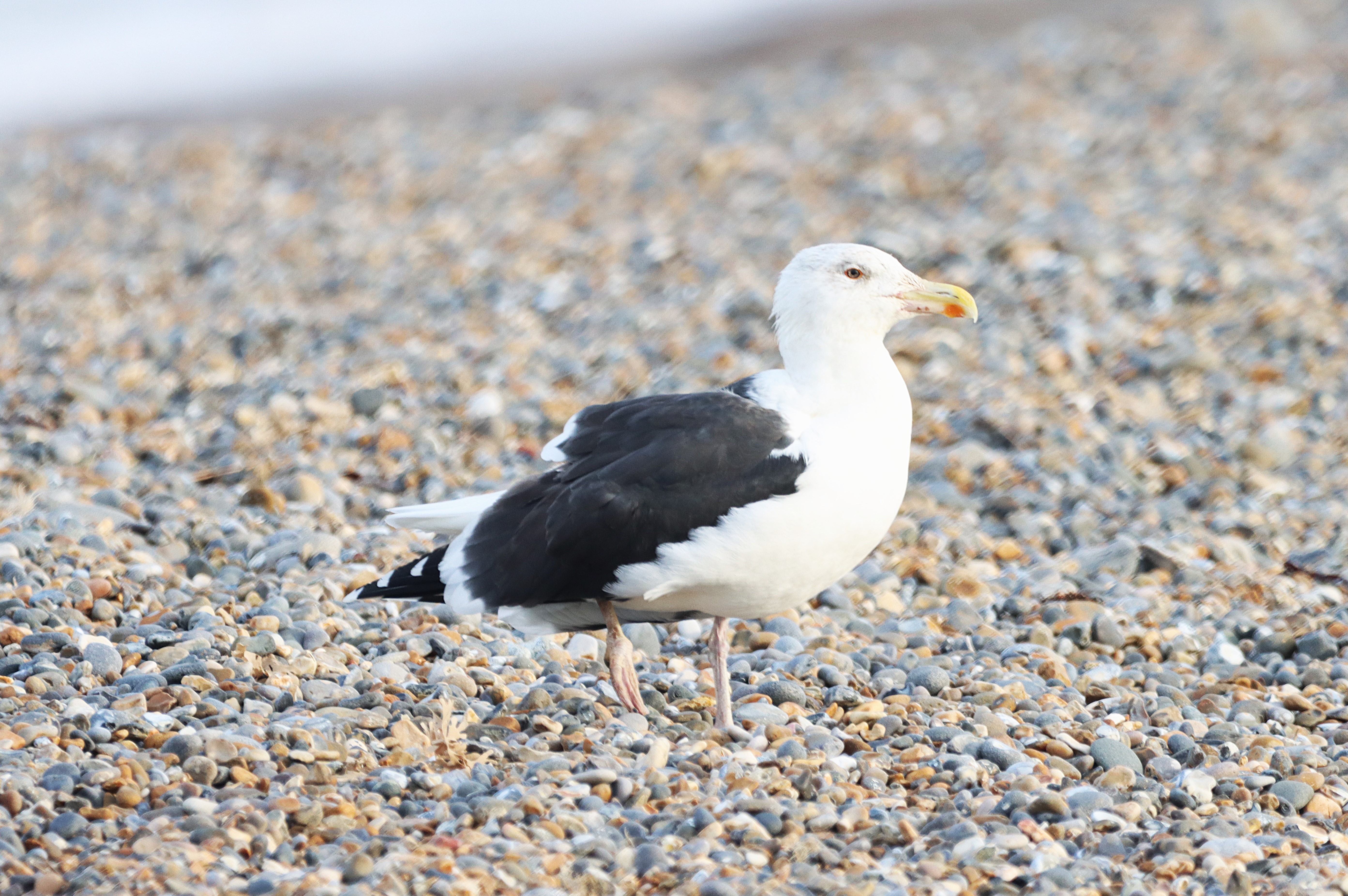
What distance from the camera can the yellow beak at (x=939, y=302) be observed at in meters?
5.16

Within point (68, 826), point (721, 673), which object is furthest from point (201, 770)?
point (721, 673)

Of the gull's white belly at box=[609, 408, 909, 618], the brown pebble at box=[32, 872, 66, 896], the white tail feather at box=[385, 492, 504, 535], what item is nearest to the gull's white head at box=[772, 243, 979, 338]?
the gull's white belly at box=[609, 408, 909, 618]

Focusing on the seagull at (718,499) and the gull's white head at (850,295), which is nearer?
the seagull at (718,499)

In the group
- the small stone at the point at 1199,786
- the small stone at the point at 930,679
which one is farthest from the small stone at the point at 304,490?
the small stone at the point at 1199,786

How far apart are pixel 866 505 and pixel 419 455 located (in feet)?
11.6

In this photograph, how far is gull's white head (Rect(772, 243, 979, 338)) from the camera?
5.07 metres

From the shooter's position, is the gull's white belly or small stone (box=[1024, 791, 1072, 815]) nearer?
small stone (box=[1024, 791, 1072, 815])

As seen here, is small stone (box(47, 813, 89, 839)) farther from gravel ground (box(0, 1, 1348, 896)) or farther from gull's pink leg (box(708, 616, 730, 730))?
gull's pink leg (box(708, 616, 730, 730))

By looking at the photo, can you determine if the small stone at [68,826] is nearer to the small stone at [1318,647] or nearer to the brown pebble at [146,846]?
the brown pebble at [146,846]

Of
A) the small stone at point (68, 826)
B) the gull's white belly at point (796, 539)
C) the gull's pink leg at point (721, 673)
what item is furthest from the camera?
the gull's pink leg at point (721, 673)

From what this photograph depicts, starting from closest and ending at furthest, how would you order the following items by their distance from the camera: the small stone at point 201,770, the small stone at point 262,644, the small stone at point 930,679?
the small stone at point 201,770
the small stone at point 262,644
the small stone at point 930,679

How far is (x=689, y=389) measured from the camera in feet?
28.9

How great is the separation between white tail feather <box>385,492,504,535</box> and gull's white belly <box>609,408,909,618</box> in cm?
58

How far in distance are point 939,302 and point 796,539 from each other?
3.39ft
